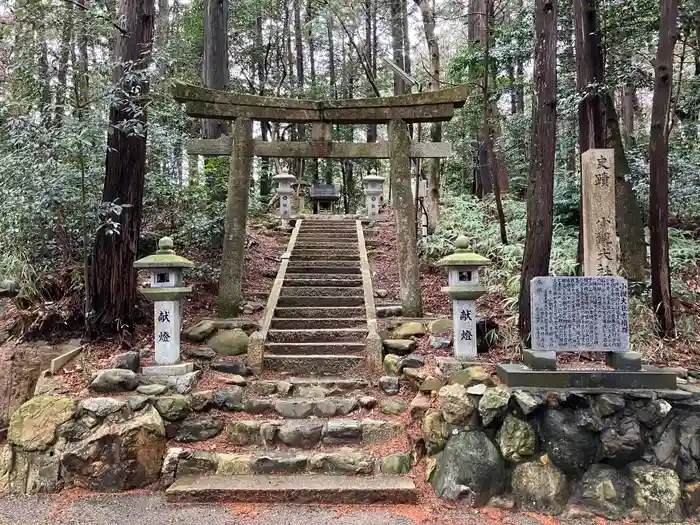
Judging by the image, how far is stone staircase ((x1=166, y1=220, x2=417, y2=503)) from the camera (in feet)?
12.8

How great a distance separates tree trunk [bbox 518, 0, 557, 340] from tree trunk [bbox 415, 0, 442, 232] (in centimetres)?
514

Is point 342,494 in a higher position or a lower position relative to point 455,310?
lower

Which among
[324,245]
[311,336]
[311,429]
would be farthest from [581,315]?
[324,245]

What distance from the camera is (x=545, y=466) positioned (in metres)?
4.01

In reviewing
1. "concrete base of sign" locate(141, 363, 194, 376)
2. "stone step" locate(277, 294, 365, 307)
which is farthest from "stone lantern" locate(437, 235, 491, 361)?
"concrete base of sign" locate(141, 363, 194, 376)

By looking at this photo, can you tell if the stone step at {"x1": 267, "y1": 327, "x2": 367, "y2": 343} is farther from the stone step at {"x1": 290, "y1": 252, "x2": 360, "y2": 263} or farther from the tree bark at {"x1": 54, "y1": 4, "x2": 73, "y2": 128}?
the tree bark at {"x1": 54, "y1": 4, "x2": 73, "y2": 128}

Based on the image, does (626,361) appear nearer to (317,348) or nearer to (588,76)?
(317,348)

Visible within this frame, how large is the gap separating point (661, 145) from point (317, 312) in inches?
198

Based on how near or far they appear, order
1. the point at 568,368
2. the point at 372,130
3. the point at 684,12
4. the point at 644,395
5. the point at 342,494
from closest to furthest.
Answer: the point at 342,494, the point at 644,395, the point at 568,368, the point at 684,12, the point at 372,130

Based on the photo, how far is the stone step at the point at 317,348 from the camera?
5961mm

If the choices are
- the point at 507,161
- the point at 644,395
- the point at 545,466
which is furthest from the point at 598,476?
the point at 507,161

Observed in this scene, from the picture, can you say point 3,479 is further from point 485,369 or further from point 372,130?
point 372,130

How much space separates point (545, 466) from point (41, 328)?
6.03m

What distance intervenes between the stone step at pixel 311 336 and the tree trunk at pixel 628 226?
Result: 4.28m
